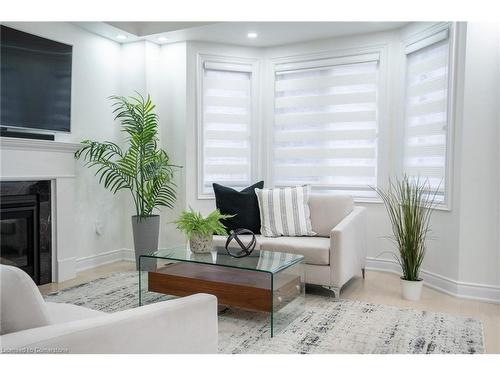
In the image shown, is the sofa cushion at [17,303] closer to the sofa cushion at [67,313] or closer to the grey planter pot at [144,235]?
the sofa cushion at [67,313]

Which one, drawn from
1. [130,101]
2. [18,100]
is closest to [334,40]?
[130,101]

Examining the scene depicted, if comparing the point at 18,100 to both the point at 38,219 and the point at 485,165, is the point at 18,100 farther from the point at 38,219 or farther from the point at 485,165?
the point at 485,165

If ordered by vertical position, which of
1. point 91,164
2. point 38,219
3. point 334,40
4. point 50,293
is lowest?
point 50,293

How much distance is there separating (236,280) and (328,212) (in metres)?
1.38

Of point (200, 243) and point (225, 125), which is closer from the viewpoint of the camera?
point (200, 243)

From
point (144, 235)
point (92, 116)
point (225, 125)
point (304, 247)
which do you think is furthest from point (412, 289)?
point (92, 116)

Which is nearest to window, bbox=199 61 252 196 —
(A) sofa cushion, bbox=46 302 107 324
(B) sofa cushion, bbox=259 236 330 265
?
(B) sofa cushion, bbox=259 236 330 265

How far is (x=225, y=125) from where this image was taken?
4758 millimetres

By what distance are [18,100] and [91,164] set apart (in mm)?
1052

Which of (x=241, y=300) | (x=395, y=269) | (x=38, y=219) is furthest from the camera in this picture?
(x=395, y=269)

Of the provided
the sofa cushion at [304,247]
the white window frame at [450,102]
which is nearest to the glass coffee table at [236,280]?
the sofa cushion at [304,247]

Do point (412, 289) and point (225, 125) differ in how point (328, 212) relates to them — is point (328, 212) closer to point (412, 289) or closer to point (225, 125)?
point (412, 289)

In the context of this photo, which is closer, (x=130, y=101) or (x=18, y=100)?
(x=18, y=100)

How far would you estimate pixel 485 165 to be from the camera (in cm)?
329
